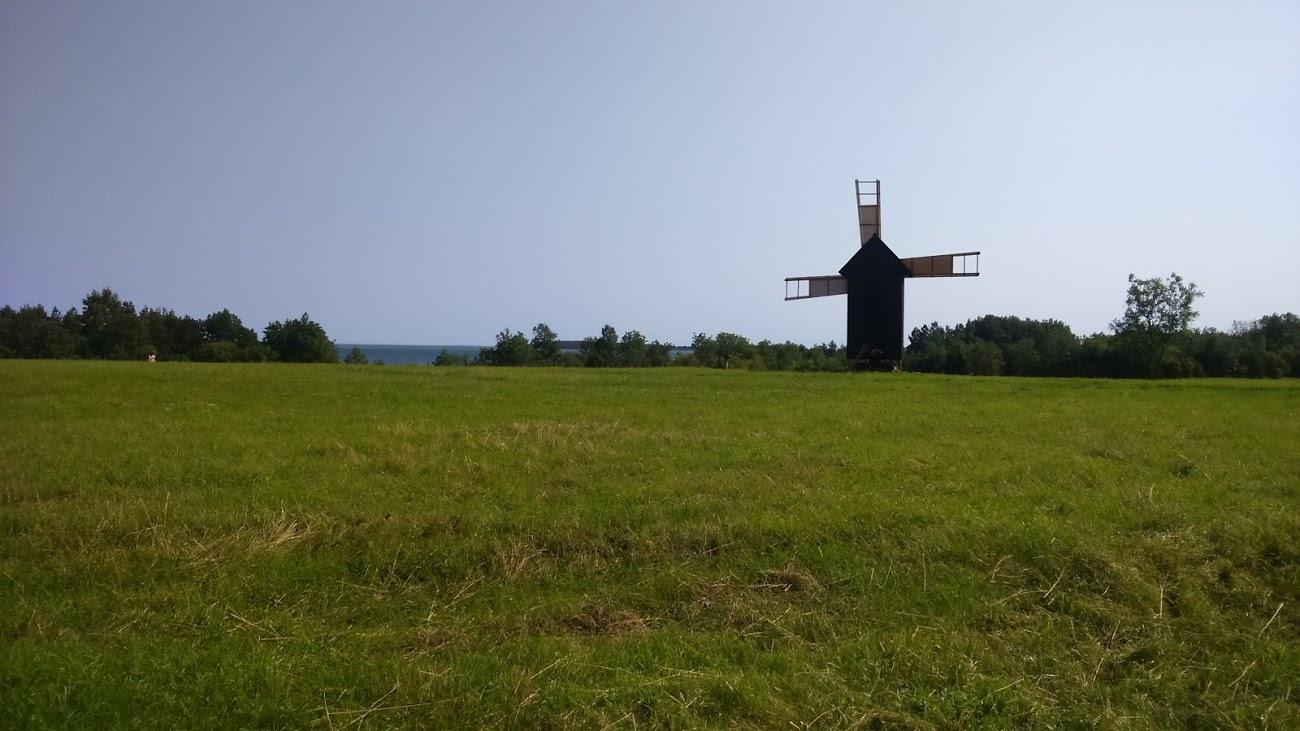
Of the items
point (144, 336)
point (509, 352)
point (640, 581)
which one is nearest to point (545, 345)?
point (509, 352)

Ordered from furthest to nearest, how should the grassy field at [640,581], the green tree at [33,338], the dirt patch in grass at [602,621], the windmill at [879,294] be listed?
the green tree at [33,338] → the windmill at [879,294] → the dirt patch in grass at [602,621] → the grassy field at [640,581]

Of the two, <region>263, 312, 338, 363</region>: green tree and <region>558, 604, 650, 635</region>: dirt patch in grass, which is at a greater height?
<region>263, 312, 338, 363</region>: green tree

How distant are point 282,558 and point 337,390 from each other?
51.1ft

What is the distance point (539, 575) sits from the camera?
7.45 m

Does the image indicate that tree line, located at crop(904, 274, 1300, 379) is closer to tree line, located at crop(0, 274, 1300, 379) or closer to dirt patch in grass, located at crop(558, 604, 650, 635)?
tree line, located at crop(0, 274, 1300, 379)

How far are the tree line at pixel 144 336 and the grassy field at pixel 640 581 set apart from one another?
55936 millimetres

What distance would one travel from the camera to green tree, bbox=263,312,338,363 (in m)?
66.0

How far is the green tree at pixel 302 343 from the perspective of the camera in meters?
66.0

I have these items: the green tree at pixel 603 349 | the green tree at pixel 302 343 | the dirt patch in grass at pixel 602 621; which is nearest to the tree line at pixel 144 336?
the green tree at pixel 302 343

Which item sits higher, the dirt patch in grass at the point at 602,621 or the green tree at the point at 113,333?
the green tree at the point at 113,333

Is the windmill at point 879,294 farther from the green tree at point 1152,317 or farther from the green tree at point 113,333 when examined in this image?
the green tree at point 113,333

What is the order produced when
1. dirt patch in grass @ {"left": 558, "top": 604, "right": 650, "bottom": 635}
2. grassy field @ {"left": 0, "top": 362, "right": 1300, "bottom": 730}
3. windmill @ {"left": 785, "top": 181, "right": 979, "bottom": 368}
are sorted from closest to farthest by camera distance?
grassy field @ {"left": 0, "top": 362, "right": 1300, "bottom": 730} → dirt patch in grass @ {"left": 558, "top": 604, "right": 650, "bottom": 635} → windmill @ {"left": 785, "top": 181, "right": 979, "bottom": 368}

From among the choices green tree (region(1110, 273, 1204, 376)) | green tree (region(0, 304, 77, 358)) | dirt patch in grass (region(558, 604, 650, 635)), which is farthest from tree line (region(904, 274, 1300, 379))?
green tree (region(0, 304, 77, 358))

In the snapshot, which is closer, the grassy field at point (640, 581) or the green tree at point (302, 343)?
the grassy field at point (640, 581)
